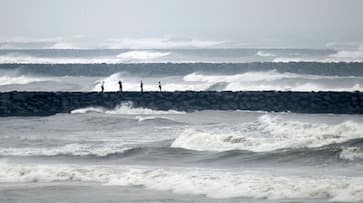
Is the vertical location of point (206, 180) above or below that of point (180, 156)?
above

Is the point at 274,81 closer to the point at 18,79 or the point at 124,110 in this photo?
the point at 124,110

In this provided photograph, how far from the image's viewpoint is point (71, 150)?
78.9 ft

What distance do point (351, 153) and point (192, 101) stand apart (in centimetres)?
1495

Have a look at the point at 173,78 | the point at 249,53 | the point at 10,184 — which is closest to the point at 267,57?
the point at 249,53

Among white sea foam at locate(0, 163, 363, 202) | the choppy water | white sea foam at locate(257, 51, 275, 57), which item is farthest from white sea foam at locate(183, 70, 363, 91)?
white sea foam at locate(0, 163, 363, 202)

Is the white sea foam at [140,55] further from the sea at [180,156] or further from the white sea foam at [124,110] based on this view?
the sea at [180,156]

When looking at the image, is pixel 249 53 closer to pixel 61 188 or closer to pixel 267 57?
pixel 267 57

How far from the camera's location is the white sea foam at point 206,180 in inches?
643

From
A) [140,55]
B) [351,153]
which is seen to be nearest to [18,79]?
[140,55]

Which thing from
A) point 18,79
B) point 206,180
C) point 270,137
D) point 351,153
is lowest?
point 18,79

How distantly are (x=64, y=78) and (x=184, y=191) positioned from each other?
46.1m

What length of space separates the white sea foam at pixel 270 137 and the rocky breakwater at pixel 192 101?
588cm

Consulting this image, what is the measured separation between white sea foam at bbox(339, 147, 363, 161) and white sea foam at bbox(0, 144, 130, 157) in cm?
578

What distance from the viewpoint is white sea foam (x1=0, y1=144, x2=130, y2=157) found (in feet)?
77.1
